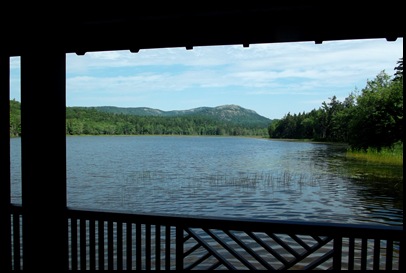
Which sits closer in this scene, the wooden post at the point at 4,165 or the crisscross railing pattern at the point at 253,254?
the crisscross railing pattern at the point at 253,254

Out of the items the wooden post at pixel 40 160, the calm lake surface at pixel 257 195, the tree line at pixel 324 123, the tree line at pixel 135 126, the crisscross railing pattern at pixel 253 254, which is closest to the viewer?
the wooden post at pixel 40 160

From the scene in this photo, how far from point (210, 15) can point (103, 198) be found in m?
16.0

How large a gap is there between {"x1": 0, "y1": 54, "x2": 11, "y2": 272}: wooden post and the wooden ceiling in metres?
0.34

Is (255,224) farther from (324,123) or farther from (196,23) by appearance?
(324,123)

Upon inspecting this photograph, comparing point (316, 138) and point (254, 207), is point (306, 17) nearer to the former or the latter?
point (254, 207)

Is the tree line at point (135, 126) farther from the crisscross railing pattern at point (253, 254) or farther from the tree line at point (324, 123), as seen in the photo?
the crisscross railing pattern at point (253, 254)

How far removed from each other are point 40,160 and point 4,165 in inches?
29.7

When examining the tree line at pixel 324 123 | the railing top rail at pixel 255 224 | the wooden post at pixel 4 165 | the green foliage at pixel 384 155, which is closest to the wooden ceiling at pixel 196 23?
the wooden post at pixel 4 165

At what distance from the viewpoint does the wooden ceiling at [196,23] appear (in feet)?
9.22

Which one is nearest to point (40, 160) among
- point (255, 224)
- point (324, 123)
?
point (255, 224)

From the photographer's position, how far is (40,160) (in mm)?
2990

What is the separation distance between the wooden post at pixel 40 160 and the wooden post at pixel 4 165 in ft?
2.05

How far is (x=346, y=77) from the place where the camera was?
112 meters

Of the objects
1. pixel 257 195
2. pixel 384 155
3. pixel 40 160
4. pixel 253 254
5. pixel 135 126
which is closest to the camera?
pixel 40 160
